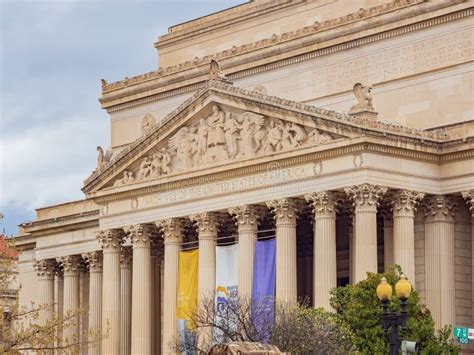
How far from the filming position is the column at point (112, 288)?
305ft

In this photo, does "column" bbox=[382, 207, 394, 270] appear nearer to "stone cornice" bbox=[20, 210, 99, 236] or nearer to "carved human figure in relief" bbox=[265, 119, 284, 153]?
"carved human figure in relief" bbox=[265, 119, 284, 153]

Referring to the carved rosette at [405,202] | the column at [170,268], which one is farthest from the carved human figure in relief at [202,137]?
the carved rosette at [405,202]

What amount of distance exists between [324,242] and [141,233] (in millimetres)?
15019

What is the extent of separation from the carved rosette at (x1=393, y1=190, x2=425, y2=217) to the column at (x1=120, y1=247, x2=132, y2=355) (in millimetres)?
21649

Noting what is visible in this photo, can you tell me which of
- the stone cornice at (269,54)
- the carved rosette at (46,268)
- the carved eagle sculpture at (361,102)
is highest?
the stone cornice at (269,54)

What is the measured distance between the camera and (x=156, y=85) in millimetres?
109688

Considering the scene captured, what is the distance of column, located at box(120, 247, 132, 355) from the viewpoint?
93.9 meters

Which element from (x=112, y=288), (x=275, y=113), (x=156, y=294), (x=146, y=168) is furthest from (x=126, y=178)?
(x=275, y=113)

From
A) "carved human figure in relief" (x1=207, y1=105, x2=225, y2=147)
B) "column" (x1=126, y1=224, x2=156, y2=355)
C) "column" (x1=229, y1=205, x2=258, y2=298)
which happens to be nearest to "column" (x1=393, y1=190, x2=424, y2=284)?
"column" (x1=229, y1=205, x2=258, y2=298)

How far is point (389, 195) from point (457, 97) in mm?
10080

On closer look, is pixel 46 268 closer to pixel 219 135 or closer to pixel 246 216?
pixel 219 135

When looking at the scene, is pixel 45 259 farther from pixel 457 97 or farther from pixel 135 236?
pixel 457 97

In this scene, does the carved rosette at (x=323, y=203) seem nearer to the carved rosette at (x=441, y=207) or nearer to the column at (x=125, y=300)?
the carved rosette at (x=441, y=207)

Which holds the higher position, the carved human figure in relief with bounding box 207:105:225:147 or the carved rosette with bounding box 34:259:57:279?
the carved human figure in relief with bounding box 207:105:225:147
